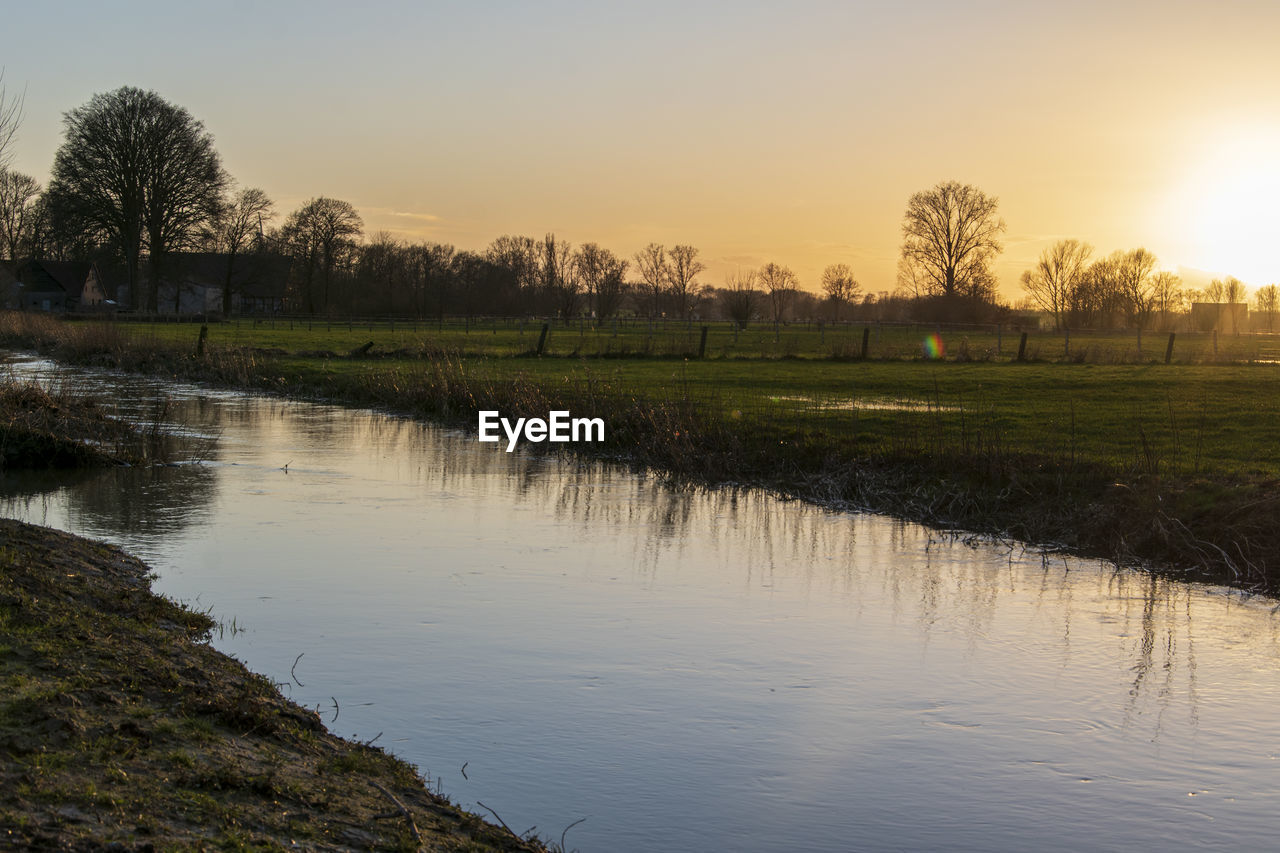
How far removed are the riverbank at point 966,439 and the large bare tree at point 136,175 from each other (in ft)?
101

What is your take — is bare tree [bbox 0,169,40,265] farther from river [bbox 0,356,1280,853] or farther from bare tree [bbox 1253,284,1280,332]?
bare tree [bbox 1253,284,1280,332]

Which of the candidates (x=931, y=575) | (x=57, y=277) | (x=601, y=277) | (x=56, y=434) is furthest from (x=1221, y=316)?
(x=56, y=434)

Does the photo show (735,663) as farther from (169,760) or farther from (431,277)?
(431,277)

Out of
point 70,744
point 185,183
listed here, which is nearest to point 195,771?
point 70,744

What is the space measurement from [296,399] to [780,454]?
1487 cm

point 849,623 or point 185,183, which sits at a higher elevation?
point 185,183

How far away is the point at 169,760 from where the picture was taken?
14.1ft

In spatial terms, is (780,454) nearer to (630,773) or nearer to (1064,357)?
(630,773)

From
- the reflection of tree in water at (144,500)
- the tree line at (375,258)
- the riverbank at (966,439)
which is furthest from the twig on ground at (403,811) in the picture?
the tree line at (375,258)

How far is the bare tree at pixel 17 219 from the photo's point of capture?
77188 mm

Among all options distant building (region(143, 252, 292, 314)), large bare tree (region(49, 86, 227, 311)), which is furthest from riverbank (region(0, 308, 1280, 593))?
distant building (region(143, 252, 292, 314))

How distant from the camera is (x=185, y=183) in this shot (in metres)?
56.6

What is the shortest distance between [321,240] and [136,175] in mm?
28468

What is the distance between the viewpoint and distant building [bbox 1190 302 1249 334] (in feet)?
315
